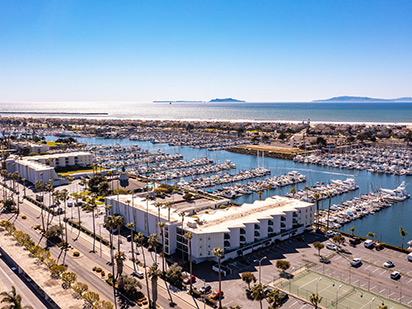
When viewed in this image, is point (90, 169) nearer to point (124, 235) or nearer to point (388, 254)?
point (124, 235)

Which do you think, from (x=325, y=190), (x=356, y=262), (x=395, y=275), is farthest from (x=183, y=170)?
(x=395, y=275)

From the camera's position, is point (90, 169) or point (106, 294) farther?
point (90, 169)

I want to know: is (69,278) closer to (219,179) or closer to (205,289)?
(205,289)

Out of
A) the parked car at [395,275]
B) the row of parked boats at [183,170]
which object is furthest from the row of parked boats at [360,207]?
the row of parked boats at [183,170]

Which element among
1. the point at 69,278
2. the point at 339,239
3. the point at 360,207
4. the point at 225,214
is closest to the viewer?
the point at 69,278

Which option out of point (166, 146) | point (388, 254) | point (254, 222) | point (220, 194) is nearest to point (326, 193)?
point (220, 194)

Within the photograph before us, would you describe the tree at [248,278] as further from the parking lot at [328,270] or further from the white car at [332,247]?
the white car at [332,247]

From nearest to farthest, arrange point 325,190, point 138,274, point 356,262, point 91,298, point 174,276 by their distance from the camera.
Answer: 1. point 91,298
2. point 174,276
3. point 138,274
4. point 356,262
5. point 325,190
